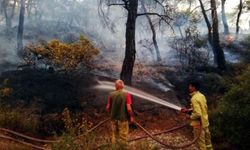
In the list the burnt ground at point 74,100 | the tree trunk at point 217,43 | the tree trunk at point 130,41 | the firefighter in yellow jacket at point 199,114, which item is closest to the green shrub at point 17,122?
the burnt ground at point 74,100

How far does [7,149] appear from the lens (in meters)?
10.3

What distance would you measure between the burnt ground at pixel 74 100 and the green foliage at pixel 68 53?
0.63 m

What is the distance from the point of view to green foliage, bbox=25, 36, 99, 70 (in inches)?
789

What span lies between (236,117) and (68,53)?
11.1m

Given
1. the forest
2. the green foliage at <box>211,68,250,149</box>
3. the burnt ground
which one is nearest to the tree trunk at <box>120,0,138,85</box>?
the forest

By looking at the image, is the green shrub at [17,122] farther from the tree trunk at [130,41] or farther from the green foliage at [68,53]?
the green foliage at [68,53]

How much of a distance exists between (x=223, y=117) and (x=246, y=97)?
853 millimetres

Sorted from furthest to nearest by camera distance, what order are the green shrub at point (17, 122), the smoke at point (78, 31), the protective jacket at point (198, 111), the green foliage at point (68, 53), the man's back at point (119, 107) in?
the smoke at point (78, 31) < the green foliage at point (68, 53) < the green shrub at point (17, 122) < the man's back at point (119, 107) < the protective jacket at point (198, 111)

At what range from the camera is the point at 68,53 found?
65.6ft

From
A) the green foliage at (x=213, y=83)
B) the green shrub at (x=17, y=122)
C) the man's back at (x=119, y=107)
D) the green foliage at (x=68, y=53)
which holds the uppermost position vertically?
the green foliage at (x=68, y=53)

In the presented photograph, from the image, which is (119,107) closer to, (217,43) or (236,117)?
(236,117)

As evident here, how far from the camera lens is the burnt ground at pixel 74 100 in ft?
50.9

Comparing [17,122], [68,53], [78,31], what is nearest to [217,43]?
[68,53]

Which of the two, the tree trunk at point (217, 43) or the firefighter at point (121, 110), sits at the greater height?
the tree trunk at point (217, 43)
